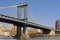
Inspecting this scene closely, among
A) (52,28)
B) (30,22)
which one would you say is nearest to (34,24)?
(30,22)

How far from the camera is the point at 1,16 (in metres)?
70.5

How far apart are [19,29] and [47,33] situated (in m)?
16.2

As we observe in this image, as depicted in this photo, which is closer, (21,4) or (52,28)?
(21,4)

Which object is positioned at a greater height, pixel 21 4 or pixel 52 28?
pixel 21 4

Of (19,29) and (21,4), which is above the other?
(21,4)

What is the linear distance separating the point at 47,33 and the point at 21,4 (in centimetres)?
2123

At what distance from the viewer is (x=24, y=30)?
269ft

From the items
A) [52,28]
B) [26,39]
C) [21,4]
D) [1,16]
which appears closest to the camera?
[1,16]

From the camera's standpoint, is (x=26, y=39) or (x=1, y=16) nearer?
(x=1, y=16)

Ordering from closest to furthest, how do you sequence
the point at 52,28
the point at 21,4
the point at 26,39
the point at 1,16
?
the point at 1,16 → the point at 26,39 → the point at 21,4 → the point at 52,28

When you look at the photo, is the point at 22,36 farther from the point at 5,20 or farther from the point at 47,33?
the point at 47,33

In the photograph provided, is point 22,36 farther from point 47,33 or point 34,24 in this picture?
point 47,33

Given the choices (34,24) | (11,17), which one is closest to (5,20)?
(11,17)

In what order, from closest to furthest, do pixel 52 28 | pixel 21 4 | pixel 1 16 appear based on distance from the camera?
pixel 1 16
pixel 21 4
pixel 52 28
